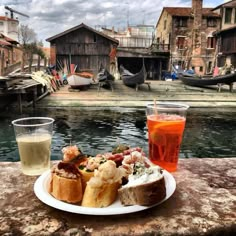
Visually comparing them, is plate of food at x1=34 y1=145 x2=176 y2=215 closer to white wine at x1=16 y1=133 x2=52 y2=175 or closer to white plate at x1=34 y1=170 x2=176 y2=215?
white plate at x1=34 y1=170 x2=176 y2=215

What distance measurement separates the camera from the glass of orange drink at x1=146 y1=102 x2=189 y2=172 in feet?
4.74

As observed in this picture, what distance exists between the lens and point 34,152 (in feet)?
4.67

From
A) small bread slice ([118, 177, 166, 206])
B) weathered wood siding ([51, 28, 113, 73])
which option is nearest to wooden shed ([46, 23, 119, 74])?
weathered wood siding ([51, 28, 113, 73])

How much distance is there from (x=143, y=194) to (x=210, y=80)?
21.2 metres

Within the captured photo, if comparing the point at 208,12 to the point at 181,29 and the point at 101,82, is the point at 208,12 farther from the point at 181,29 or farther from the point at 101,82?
the point at 101,82

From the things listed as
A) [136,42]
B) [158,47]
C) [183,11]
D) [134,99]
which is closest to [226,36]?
[158,47]

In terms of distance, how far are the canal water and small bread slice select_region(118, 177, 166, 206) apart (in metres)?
4.80

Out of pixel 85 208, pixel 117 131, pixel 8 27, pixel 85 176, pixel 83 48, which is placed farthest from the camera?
pixel 8 27

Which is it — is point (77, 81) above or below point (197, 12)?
below

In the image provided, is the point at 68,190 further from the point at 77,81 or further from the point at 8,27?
the point at 8,27

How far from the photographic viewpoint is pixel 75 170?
45.8 inches

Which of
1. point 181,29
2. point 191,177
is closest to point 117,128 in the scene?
point 191,177

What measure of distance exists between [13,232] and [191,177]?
0.87m

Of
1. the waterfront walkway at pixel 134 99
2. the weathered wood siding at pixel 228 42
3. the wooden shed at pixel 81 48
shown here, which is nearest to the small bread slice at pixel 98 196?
the waterfront walkway at pixel 134 99
